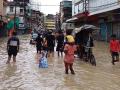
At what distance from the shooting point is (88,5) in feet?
220

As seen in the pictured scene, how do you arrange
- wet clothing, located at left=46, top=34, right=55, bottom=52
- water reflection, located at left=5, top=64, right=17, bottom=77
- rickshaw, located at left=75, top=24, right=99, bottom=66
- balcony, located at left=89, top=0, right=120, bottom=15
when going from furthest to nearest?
balcony, located at left=89, top=0, right=120, bottom=15 < wet clothing, located at left=46, top=34, right=55, bottom=52 < rickshaw, located at left=75, top=24, right=99, bottom=66 < water reflection, located at left=5, top=64, right=17, bottom=77

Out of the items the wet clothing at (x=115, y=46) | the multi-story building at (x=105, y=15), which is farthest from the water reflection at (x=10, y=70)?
the multi-story building at (x=105, y=15)

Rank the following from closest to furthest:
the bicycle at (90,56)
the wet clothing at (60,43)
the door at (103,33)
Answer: the bicycle at (90,56), the wet clothing at (60,43), the door at (103,33)

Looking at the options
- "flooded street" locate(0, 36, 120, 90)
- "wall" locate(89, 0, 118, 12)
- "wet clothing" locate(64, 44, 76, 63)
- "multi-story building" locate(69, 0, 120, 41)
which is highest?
"wall" locate(89, 0, 118, 12)

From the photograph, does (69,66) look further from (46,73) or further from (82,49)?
(82,49)

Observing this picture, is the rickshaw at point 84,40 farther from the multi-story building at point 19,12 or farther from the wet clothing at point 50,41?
the multi-story building at point 19,12

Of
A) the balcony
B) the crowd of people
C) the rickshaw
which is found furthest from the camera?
the balcony

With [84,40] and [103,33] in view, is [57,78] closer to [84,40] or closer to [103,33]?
[84,40]

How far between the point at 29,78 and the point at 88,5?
53.0 m

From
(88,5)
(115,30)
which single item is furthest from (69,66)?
(88,5)

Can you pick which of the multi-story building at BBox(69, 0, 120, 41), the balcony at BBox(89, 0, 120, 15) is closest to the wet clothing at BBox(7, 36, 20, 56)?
the multi-story building at BBox(69, 0, 120, 41)

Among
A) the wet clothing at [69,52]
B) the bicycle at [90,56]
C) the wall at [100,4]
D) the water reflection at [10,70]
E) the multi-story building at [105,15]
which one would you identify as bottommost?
the water reflection at [10,70]

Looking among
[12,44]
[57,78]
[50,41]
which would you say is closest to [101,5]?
[50,41]

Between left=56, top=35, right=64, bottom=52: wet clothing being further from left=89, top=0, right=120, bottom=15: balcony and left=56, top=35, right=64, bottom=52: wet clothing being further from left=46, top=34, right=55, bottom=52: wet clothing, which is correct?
left=89, top=0, right=120, bottom=15: balcony
